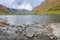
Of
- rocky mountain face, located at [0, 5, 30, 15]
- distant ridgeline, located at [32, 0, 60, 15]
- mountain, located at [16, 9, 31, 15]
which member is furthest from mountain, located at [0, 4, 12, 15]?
distant ridgeline, located at [32, 0, 60, 15]

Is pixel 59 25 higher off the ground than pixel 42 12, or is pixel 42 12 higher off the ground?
pixel 42 12

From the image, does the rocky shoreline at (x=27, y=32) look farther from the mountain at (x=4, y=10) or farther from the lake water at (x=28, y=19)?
the mountain at (x=4, y=10)

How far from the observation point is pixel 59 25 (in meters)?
2.40

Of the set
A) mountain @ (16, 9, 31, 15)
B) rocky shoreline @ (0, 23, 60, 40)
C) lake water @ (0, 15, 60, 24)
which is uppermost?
mountain @ (16, 9, 31, 15)

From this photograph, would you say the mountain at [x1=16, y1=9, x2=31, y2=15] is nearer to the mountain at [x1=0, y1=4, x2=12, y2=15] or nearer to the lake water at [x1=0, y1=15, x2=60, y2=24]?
the lake water at [x1=0, y1=15, x2=60, y2=24]

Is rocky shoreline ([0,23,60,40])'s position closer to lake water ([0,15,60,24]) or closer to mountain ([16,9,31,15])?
lake water ([0,15,60,24])

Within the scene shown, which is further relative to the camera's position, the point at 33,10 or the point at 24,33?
the point at 33,10

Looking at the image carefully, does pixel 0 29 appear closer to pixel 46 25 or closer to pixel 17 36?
pixel 17 36

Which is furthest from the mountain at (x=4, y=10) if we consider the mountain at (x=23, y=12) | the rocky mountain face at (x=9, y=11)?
the mountain at (x=23, y=12)

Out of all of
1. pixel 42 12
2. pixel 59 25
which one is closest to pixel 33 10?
pixel 42 12

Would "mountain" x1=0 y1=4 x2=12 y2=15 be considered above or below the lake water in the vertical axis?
above

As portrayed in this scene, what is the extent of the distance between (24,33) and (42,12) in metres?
0.52

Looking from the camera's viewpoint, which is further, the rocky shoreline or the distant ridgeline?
the distant ridgeline

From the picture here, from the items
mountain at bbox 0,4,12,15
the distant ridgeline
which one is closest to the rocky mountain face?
mountain at bbox 0,4,12,15
